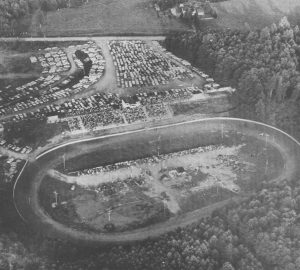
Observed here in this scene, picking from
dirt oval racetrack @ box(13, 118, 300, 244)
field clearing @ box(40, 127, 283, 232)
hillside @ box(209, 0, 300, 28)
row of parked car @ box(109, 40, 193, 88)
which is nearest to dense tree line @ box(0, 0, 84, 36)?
row of parked car @ box(109, 40, 193, 88)

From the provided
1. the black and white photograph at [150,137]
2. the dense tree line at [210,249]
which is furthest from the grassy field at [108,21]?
the dense tree line at [210,249]

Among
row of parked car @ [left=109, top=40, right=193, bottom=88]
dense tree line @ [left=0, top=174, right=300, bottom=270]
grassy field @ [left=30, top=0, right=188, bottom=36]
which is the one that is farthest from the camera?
grassy field @ [left=30, top=0, right=188, bottom=36]

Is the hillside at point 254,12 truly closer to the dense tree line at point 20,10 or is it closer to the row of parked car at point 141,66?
the row of parked car at point 141,66

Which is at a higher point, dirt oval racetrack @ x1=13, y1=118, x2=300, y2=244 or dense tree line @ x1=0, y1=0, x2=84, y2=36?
dense tree line @ x1=0, y1=0, x2=84, y2=36

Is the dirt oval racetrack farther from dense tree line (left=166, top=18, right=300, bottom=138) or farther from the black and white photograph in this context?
dense tree line (left=166, top=18, right=300, bottom=138)

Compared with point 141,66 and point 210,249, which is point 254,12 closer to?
point 141,66

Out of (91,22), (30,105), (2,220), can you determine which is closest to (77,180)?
(2,220)

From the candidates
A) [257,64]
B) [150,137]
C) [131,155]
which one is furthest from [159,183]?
[257,64]
